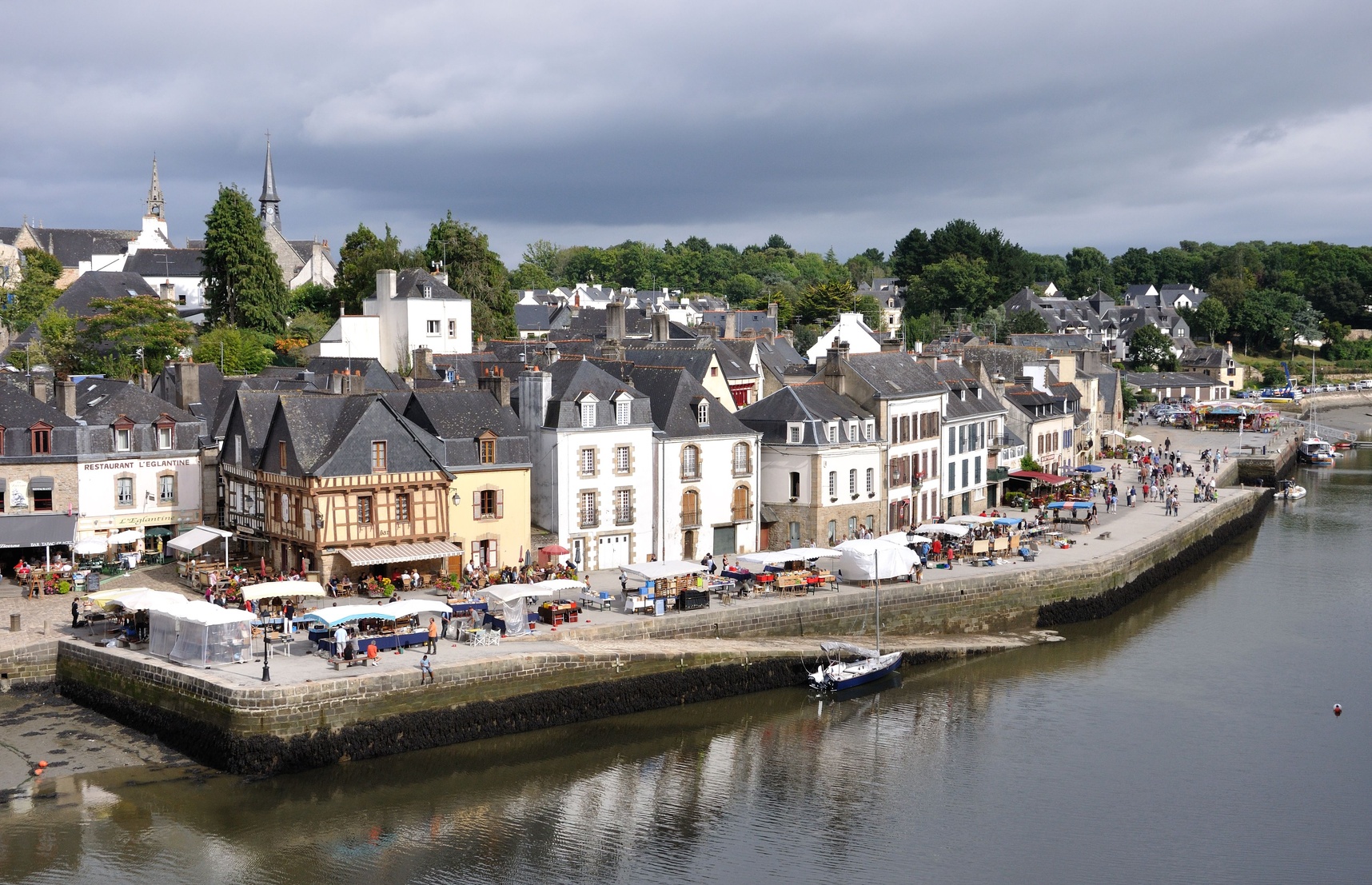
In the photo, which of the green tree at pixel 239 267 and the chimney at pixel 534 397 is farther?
the green tree at pixel 239 267

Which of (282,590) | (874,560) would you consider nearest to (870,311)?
(874,560)

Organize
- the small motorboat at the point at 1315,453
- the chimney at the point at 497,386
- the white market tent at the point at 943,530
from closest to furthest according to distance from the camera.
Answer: the chimney at the point at 497,386
the white market tent at the point at 943,530
the small motorboat at the point at 1315,453

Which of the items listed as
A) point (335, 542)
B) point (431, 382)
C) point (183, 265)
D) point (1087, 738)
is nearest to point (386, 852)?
point (335, 542)

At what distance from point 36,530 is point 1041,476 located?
37226mm

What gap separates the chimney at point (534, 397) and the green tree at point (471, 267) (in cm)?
2953

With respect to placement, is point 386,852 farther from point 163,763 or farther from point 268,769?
point 163,763

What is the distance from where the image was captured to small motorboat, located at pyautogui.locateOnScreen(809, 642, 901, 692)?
114ft

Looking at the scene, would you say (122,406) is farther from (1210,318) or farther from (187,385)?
(1210,318)

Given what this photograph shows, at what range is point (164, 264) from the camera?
289 feet

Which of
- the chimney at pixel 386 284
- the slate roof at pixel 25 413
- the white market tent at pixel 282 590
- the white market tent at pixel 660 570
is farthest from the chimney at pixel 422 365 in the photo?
the white market tent at pixel 282 590

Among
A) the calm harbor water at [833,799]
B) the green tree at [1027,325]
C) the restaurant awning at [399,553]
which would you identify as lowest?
the calm harbor water at [833,799]

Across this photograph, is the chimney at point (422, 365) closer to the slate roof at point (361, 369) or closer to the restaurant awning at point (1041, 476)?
the slate roof at point (361, 369)

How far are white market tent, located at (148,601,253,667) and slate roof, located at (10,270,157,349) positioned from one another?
4127 centimetres

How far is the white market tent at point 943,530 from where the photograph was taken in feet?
148
